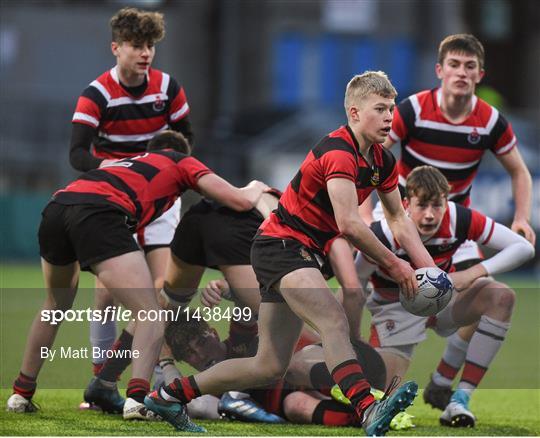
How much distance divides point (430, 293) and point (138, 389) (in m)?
1.48

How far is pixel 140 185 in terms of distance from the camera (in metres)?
6.14

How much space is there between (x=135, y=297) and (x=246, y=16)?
79.3 feet

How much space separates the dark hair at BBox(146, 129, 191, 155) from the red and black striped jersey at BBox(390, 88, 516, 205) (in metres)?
1.23

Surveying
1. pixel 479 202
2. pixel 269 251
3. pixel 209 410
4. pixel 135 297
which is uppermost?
pixel 269 251

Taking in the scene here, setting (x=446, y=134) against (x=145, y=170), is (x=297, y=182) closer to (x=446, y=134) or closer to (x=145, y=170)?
(x=145, y=170)

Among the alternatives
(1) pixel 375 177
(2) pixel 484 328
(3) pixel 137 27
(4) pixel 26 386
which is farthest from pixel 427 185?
Answer: (4) pixel 26 386

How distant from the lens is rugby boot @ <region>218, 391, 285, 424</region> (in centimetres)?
625

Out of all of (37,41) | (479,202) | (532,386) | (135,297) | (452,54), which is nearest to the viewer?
(135,297)

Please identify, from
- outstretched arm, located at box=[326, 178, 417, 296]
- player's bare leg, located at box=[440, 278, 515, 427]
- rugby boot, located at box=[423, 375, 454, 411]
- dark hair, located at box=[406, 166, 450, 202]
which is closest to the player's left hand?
player's bare leg, located at box=[440, 278, 515, 427]

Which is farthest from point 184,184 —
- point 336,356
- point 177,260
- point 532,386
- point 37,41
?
point 37,41

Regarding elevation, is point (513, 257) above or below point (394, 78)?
above

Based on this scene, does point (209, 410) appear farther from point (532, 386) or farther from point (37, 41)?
point (37, 41)

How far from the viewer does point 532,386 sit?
26.2ft

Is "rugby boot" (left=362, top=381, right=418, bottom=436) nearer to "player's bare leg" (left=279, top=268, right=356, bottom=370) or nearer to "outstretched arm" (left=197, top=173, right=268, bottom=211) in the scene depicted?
"player's bare leg" (left=279, top=268, right=356, bottom=370)
